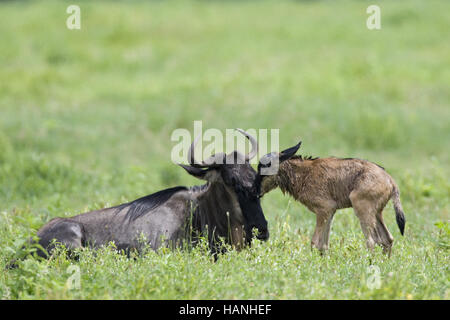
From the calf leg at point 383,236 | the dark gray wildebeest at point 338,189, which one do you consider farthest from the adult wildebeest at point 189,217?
the calf leg at point 383,236

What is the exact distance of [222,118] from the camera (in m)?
16.9

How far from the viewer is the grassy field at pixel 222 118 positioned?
6.10m

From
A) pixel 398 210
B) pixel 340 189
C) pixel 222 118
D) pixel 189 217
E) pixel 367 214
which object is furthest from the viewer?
pixel 222 118

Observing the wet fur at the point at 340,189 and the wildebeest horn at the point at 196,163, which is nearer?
the wet fur at the point at 340,189

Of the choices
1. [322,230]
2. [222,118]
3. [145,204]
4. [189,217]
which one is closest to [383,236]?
[322,230]

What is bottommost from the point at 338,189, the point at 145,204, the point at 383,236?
the point at 383,236

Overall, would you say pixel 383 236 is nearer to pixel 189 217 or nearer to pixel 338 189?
pixel 338 189

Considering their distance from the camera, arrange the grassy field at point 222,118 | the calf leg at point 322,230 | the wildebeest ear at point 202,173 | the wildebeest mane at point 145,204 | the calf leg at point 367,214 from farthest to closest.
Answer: the wildebeest mane at point 145,204 → the wildebeest ear at point 202,173 → the calf leg at point 322,230 → the calf leg at point 367,214 → the grassy field at point 222,118

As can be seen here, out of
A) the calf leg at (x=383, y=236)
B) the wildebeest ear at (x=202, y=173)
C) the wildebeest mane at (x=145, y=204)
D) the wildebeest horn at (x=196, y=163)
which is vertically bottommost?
the calf leg at (x=383, y=236)

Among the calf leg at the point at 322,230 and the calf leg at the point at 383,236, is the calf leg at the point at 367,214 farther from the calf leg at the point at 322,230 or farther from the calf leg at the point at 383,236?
the calf leg at the point at 322,230

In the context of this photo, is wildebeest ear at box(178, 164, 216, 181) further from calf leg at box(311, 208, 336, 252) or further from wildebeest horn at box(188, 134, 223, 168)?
calf leg at box(311, 208, 336, 252)

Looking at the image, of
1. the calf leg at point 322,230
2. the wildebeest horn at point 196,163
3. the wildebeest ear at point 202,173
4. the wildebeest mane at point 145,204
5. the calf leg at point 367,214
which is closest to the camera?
the calf leg at point 367,214

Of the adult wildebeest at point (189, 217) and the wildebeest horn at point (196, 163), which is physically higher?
the wildebeest horn at point (196, 163)

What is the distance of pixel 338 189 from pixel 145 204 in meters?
2.02
